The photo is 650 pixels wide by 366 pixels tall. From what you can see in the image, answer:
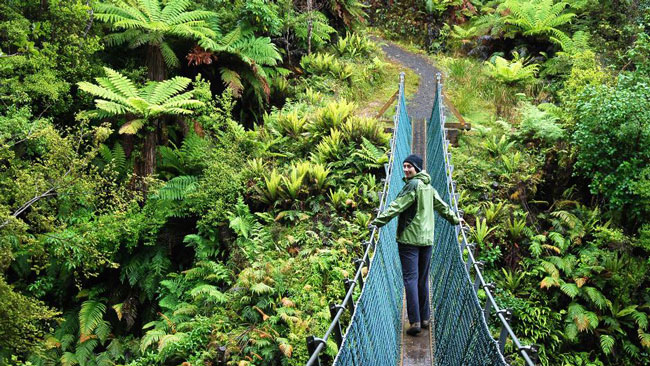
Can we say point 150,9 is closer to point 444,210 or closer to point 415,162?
point 415,162

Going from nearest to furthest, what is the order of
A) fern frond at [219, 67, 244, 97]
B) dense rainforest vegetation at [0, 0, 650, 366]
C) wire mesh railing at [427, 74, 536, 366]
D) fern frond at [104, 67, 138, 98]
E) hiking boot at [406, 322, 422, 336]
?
wire mesh railing at [427, 74, 536, 366], hiking boot at [406, 322, 422, 336], dense rainforest vegetation at [0, 0, 650, 366], fern frond at [104, 67, 138, 98], fern frond at [219, 67, 244, 97]

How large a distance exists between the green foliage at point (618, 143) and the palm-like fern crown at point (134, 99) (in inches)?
231

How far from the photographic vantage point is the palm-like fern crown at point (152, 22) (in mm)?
7750

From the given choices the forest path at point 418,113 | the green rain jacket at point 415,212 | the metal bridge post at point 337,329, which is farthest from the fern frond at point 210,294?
the metal bridge post at point 337,329

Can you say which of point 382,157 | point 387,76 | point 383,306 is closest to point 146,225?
point 382,157

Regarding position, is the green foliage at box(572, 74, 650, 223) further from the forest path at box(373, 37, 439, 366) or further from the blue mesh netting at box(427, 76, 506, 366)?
the blue mesh netting at box(427, 76, 506, 366)

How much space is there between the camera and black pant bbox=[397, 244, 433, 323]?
3650 millimetres

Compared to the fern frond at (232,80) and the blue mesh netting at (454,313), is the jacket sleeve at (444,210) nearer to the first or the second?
the blue mesh netting at (454,313)

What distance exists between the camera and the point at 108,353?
6.89 metres

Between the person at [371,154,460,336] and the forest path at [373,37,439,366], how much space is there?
4.6 inches

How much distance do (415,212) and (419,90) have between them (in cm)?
898

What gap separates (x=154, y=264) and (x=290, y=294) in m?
2.73

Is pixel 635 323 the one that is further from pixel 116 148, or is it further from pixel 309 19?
pixel 309 19

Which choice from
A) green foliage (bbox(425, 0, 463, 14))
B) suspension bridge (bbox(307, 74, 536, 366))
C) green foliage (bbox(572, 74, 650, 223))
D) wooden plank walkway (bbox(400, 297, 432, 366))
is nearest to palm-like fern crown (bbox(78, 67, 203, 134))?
suspension bridge (bbox(307, 74, 536, 366))
